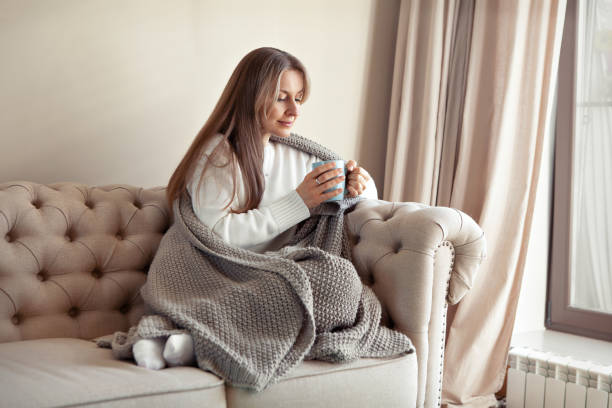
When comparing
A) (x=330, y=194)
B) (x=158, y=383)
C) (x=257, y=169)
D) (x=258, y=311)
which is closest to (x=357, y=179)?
(x=330, y=194)

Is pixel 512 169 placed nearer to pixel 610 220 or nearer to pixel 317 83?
pixel 610 220

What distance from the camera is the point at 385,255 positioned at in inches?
58.7

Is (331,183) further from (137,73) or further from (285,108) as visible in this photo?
(137,73)

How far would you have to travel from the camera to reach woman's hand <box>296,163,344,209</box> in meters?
1.49

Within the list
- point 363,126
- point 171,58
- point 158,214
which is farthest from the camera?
point 363,126

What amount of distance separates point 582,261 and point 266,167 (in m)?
1.34

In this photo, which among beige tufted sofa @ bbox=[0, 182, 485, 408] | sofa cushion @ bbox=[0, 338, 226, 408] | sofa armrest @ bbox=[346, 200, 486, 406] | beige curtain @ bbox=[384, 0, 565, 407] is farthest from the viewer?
beige curtain @ bbox=[384, 0, 565, 407]

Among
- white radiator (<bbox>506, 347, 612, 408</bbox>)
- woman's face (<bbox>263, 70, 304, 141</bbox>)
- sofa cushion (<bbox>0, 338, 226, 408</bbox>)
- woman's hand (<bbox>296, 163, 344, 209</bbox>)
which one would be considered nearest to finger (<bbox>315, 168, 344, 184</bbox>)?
woman's hand (<bbox>296, 163, 344, 209</bbox>)

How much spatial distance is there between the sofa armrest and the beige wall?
0.88m

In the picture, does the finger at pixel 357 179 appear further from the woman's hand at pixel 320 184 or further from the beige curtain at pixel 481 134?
the beige curtain at pixel 481 134

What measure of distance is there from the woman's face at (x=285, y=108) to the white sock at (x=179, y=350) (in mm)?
723

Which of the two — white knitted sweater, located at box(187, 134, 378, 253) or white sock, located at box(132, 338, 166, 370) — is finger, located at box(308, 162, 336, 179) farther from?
white sock, located at box(132, 338, 166, 370)

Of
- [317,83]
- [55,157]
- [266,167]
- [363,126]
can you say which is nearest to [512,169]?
[363,126]

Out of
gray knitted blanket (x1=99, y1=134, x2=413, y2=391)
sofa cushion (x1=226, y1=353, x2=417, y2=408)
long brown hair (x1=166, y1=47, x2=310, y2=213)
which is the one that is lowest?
sofa cushion (x1=226, y1=353, x2=417, y2=408)
